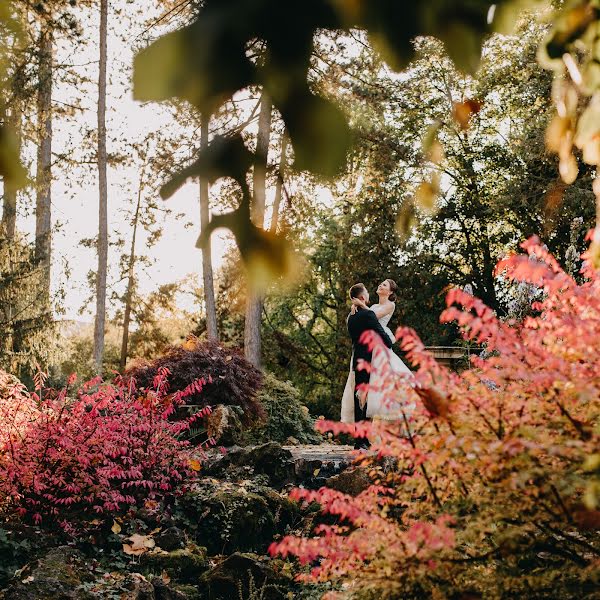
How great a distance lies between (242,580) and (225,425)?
4.47 meters

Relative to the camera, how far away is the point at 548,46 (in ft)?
5.51

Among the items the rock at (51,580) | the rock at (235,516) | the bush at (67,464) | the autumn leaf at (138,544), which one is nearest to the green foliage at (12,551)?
the rock at (51,580)

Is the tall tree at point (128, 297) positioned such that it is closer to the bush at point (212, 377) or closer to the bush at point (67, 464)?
the bush at point (212, 377)

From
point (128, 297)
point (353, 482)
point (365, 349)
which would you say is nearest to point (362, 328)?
point (365, 349)

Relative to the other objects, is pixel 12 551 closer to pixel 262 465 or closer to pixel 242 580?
pixel 242 580

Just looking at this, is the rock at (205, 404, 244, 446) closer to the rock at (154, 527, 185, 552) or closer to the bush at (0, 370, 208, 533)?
the bush at (0, 370, 208, 533)

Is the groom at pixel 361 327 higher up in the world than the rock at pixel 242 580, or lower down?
higher up

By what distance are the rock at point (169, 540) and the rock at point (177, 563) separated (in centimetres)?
17

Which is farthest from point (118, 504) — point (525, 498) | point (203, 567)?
point (525, 498)

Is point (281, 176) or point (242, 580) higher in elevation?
point (281, 176)

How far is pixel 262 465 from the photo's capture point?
7.36 m

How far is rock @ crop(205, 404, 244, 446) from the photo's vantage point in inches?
362

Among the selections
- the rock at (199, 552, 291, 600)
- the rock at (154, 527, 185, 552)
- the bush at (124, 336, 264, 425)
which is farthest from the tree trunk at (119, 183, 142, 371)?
the rock at (199, 552, 291, 600)

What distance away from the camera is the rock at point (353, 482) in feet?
20.8
